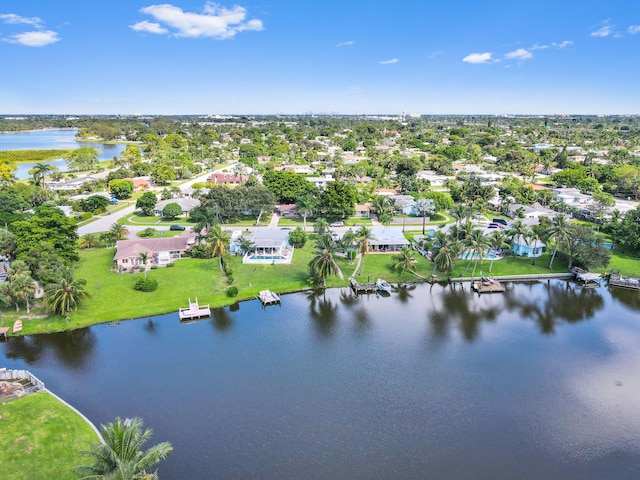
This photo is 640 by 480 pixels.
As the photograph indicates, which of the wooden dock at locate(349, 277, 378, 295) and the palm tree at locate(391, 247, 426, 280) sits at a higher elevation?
the palm tree at locate(391, 247, 426, 280)

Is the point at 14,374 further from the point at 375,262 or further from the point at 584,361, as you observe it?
the point at 584,361

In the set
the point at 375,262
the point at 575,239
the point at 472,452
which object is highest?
the point at 575,239

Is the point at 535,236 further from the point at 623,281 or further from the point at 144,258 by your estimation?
the point at 144,258

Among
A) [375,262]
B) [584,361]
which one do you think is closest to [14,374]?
[375,262]

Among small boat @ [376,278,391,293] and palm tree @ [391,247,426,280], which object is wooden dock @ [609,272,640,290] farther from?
small boat @ [376,278,391,293]

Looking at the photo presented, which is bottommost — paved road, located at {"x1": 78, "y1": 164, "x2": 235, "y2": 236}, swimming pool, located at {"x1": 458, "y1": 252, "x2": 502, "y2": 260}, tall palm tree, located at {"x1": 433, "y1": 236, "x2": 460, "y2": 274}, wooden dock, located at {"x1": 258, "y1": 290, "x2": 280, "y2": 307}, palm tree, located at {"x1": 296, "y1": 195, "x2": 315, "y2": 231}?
wooden dock, located at {"x1": 258, "y1": 290, "x2": 280, "y2": 307}

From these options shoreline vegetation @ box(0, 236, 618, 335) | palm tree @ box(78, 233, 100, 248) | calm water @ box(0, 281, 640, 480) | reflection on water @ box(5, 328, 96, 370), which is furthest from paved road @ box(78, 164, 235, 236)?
calm water @ box(0, 281, 640, 480)
